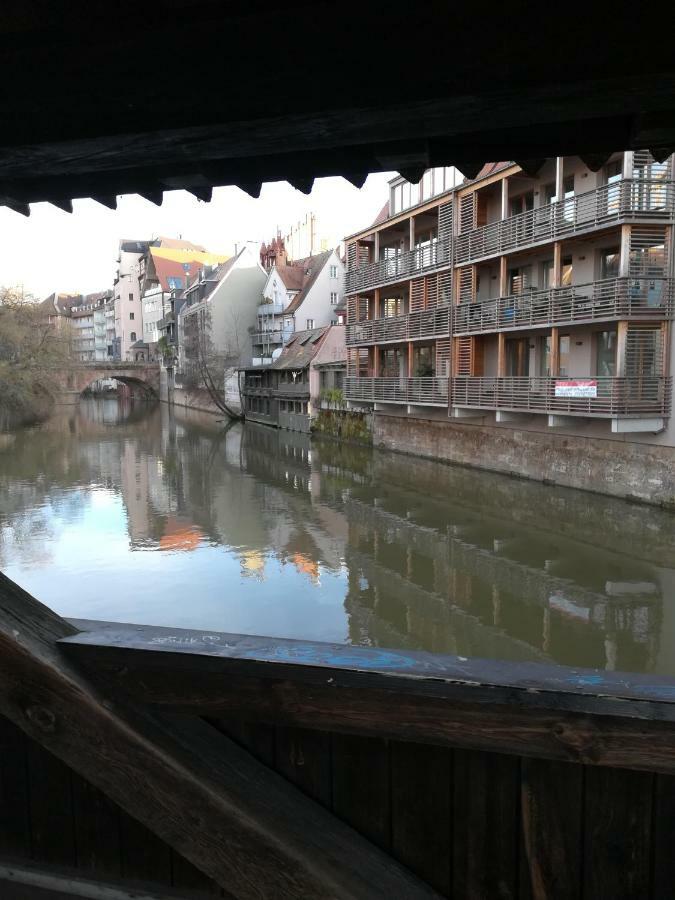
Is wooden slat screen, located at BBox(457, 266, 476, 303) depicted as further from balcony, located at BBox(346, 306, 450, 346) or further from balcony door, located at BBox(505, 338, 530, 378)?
balcony door, located at BBox(505, 338, 530, 378)

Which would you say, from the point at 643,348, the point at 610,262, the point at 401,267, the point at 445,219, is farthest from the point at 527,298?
the point at 401,267

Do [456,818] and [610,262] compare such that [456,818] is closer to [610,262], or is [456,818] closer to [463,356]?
[610,262]

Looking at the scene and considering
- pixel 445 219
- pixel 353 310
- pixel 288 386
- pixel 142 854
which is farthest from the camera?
pixel 288 386

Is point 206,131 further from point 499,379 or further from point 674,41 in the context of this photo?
point 499,379

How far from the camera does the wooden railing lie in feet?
53.7

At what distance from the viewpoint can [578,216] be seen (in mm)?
17656

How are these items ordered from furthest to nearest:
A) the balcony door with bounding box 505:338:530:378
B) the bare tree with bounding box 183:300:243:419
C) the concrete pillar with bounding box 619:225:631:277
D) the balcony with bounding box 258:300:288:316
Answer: the bare tree with bounding box 183:300:243:419 → the balcony with bounding box 258:300:288:316 → the balcony door with bounding box 505:338:530:378 → the concrete pillar with bounding box 619:225:631:277

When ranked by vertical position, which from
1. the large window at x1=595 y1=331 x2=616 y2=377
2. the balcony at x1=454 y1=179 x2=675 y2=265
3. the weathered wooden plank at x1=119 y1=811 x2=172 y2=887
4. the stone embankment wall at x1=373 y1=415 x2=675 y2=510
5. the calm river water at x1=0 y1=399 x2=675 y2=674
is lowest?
the calm river water at x1=0 y1=399 x2=675 y2=674

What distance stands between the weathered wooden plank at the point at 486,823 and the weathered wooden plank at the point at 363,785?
0.17 metres

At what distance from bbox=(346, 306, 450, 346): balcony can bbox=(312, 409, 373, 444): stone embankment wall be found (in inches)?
134

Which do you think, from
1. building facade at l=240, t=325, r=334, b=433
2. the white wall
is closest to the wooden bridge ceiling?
building facade at l=240, t=325, r=334, b=433

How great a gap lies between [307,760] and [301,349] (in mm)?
40369

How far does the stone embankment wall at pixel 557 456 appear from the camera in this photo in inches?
645

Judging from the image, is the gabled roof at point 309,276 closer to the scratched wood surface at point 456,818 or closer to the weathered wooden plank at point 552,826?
the scratched wood surface at point 456,818
